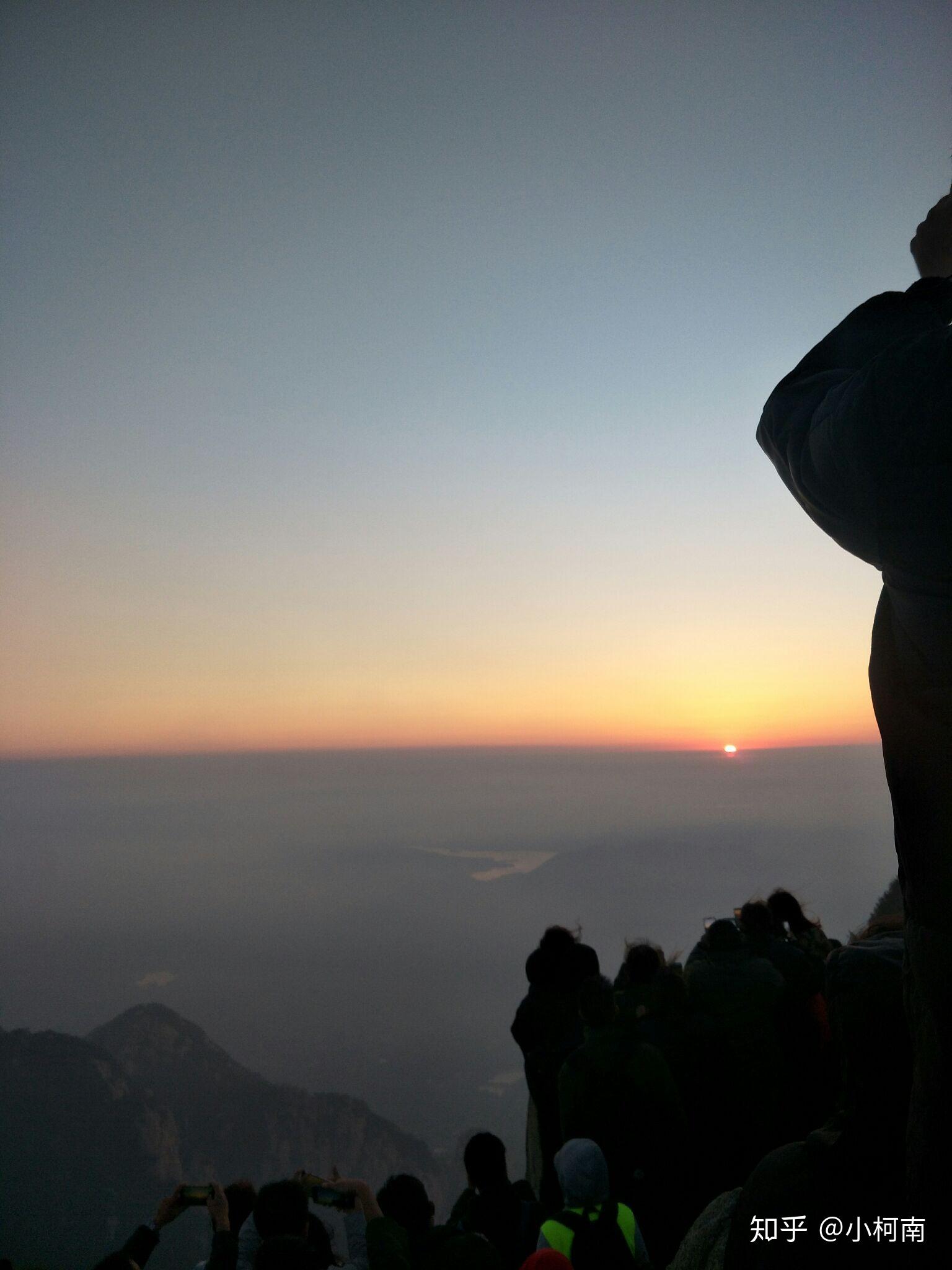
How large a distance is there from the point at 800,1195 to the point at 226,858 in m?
147

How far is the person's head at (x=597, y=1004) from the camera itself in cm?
346

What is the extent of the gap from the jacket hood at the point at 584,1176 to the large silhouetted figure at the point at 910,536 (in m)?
2.32

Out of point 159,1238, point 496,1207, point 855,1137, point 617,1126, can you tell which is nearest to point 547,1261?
point 496,1207

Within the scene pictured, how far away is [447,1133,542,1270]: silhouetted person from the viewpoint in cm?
306

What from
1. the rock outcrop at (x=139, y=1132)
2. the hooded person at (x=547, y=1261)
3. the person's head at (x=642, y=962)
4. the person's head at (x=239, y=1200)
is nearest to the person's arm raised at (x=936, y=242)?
the hooded person at (x=547, y=1261)

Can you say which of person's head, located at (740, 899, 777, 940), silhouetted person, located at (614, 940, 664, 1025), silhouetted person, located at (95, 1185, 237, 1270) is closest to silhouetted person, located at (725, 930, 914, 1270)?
silhouetted person, located at (95, 1185, 237, 1270)

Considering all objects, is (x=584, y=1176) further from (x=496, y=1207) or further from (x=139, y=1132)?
(x=139, y=1132)

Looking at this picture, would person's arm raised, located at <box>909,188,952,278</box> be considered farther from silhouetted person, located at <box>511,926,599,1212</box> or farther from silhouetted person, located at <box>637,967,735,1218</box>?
silhouetted person, located at <box>511,926,599,1212</box>

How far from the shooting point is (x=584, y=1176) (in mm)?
2844

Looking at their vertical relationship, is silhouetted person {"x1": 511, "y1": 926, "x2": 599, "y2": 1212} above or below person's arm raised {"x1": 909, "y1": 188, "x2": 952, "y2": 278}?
below

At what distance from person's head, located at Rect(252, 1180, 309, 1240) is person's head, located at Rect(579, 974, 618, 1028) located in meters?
1.36

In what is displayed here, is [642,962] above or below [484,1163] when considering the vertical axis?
above

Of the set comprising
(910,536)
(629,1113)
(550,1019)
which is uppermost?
(910,536)

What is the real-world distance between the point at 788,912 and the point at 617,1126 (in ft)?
5.02
